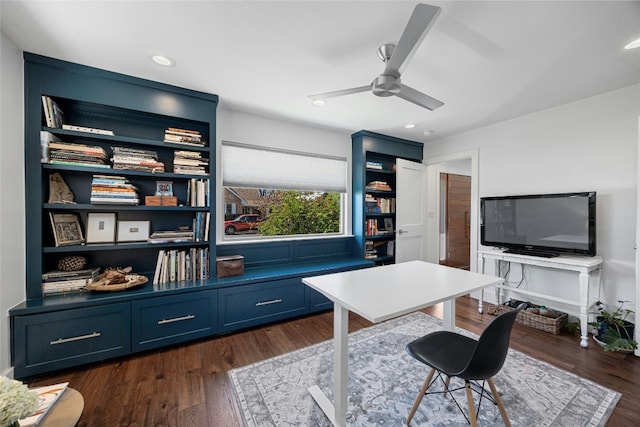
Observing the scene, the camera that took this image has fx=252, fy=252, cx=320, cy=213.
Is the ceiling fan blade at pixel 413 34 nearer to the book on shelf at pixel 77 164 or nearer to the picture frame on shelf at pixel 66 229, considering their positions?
the book on shelf at pixel 77 164

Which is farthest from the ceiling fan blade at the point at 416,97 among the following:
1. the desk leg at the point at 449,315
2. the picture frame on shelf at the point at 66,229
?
the picture frame on shelf at the point at 66,229

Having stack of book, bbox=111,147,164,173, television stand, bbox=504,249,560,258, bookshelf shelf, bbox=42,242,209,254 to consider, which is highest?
stack of book, bbox=111,147,164,173

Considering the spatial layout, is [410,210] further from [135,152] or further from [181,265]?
[135,152]

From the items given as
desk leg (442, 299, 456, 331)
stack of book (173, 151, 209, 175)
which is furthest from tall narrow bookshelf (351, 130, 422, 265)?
stack of book (173, 151, 209, 175)

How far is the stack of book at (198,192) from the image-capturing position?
2.58 meters

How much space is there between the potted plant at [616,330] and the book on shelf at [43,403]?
370cm

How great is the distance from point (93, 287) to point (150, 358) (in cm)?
77

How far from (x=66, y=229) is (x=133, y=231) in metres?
0.47

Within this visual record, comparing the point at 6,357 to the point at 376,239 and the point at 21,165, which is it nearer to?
the point at 21,165

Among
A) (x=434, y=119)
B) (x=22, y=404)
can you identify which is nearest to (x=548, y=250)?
(x=434, y=119)

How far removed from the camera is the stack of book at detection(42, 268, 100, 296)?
6.71 ft

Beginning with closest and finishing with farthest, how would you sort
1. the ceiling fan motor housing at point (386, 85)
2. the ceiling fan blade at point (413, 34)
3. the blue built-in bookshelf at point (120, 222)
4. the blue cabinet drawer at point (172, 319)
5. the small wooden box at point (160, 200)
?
the ceiling fan blade at point (413, 34) < the ceiling fan motor housing at point (386, 85) < the blue built-in bookshelf at point (120, 222) < the blue cabinet drawer at point (172, 319) < the small wooden box at point (160, 200)

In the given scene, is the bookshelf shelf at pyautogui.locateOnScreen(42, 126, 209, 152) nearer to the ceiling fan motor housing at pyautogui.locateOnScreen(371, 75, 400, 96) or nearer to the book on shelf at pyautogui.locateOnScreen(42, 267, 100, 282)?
the book on shelf at pyautogui.locateOnScreen(42, 267, 100, 282)

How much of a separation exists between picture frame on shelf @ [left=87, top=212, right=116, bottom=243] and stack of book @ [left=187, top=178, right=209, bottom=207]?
27.1 inches
